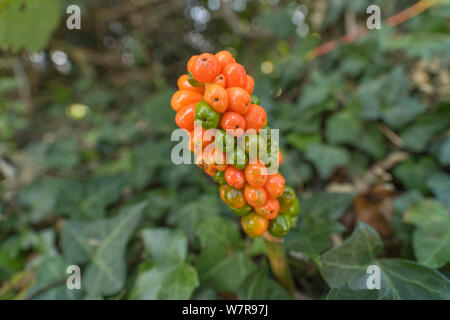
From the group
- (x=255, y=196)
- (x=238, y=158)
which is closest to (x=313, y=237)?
(x=255, y=196)

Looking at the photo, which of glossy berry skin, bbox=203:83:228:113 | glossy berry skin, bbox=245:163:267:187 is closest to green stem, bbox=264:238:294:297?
glossy berry skin, bbox=245:163:267:187

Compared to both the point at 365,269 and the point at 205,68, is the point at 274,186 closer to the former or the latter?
the point at 205,68

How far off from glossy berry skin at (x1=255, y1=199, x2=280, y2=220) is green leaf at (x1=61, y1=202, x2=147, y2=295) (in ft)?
2.09

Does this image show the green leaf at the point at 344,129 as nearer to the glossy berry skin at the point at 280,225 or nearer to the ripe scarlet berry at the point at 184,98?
the glossy berry skin at the point at 280,225

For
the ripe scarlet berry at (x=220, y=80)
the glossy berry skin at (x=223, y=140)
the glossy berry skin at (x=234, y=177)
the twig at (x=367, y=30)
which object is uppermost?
the twig at (x=367, y=30)

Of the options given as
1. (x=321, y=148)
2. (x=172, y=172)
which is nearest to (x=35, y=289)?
(x=172, y=172)

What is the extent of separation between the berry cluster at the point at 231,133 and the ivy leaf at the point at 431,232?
67cm

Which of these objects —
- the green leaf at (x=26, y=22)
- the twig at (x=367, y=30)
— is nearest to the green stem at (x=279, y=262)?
the green leaf at (x=26, y=22)

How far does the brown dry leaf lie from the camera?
1.34 m

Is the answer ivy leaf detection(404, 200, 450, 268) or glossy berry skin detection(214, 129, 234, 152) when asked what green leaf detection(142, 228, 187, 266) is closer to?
glossy berry skin detection(214, 129, 234, 152)

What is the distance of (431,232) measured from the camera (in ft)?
3.46

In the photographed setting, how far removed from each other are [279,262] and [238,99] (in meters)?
0.61

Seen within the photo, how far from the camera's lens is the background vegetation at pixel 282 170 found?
1.00 meters
